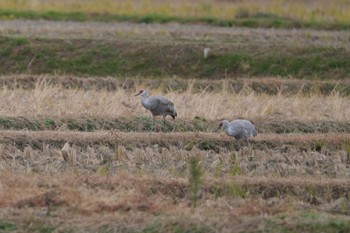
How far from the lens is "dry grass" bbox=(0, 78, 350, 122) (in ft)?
52.9

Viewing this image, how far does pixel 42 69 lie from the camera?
24.0 metres

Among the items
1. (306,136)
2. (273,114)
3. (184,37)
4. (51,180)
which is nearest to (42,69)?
(184,37)

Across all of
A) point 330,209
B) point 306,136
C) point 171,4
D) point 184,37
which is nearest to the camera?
point 330,209

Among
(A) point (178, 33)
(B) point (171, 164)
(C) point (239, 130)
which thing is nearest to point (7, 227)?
(B) point (171, 164)

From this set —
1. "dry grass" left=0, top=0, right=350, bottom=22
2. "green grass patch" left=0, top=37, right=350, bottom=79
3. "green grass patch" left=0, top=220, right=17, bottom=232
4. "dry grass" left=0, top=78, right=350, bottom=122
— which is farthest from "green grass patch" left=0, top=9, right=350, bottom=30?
"green grass patch" left=0, top=220, right=17, bottom=232

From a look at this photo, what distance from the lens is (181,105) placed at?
17.3 metres

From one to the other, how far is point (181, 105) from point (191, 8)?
1623 cm

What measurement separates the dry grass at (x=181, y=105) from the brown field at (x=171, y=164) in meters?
0.02

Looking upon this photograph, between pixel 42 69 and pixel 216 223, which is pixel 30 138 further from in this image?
pixel 42 69

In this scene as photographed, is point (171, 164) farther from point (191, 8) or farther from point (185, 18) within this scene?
point (191, 8)

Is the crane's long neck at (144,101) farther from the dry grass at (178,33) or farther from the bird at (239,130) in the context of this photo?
the dry grass at (178,33)

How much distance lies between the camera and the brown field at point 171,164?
957 centimetres

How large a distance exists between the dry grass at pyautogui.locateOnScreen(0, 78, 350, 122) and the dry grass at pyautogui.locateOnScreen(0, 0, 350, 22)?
12.8 m

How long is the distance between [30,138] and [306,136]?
366 centimetres
